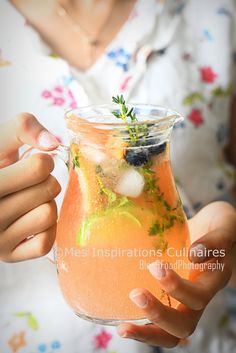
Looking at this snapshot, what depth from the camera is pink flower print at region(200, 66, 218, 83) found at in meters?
0.71

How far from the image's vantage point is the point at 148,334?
0.45 meters

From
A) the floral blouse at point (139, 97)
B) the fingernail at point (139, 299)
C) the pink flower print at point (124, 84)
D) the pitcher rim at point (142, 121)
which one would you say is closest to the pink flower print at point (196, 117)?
the floral blouse at point (139, 97)

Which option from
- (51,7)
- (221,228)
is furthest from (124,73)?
(221,228)

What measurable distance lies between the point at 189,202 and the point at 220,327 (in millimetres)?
168

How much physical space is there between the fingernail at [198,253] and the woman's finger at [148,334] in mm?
70

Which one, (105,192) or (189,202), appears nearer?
(105,192)

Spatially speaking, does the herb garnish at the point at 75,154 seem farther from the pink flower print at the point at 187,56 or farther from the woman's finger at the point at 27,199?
the pink flower print at the point at 187,56

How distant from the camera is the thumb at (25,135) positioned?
0.41 metres

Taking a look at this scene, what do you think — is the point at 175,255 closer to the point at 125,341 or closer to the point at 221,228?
the point at 221,228

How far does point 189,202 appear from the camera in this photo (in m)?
0.67

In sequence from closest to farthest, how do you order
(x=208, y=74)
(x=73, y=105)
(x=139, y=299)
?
(x=139, y=299) < (x=73, y=105) < (x=208, y=74)

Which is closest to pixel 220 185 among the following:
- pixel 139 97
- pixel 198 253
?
pixel 139 97

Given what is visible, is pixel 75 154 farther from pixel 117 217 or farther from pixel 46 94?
pixel 46 94

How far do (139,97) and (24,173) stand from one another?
0.27 m
